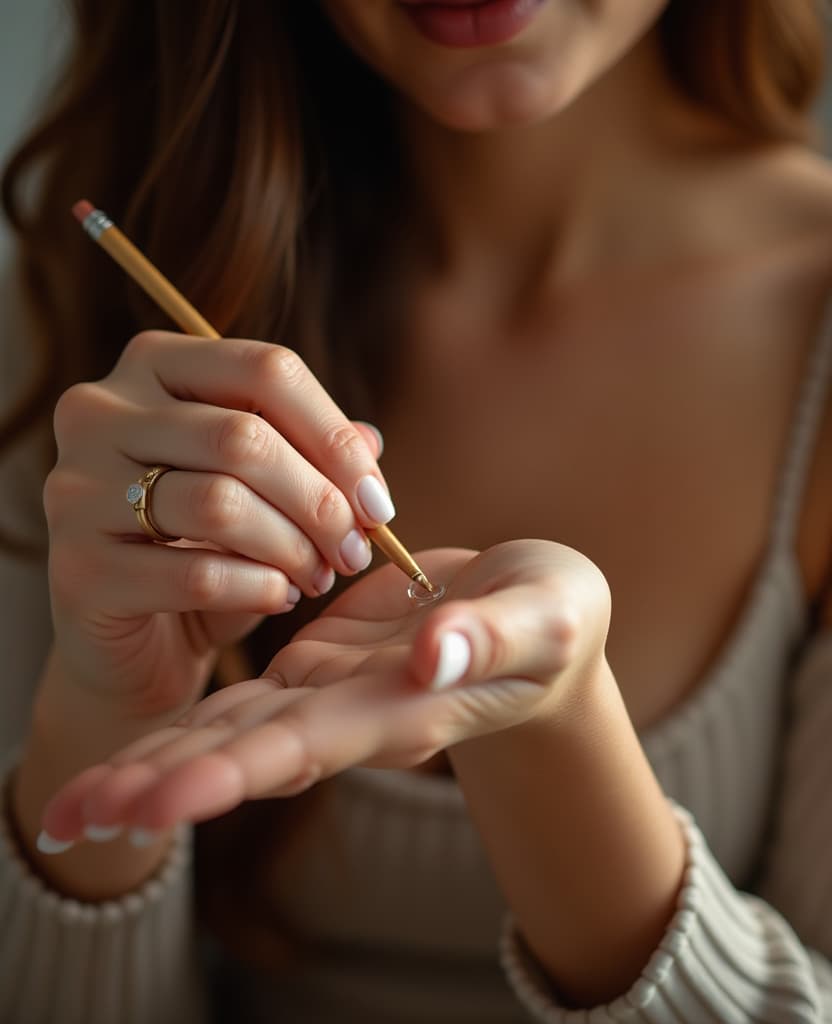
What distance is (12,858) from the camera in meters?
0.68

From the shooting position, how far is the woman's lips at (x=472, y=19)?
62 centimetres

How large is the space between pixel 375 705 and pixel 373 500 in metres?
0.14

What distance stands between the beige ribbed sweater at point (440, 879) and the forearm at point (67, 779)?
0.01 metres

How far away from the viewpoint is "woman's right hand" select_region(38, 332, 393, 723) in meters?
0.46

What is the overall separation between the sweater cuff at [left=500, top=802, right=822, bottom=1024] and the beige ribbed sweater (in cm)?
3

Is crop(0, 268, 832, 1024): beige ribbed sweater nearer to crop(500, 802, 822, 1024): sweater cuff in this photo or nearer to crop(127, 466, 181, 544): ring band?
crop(500, 802, 822, 1024): sweater cuff

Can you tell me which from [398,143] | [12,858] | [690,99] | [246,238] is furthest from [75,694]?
[690,99]

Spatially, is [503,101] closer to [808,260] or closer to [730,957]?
[808,260]

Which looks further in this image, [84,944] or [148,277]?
[84,944]

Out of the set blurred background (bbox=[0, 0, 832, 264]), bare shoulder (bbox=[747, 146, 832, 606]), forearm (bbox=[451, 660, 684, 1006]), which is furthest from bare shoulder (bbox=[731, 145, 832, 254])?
blurred background (bbox=[0, 0, 832, 264])

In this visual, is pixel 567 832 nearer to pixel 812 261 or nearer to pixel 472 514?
pixel 472 514

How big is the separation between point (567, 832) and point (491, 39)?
1.41 ft

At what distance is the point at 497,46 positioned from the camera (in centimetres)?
63

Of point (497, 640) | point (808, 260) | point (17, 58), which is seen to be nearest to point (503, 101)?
point (808, 260)
